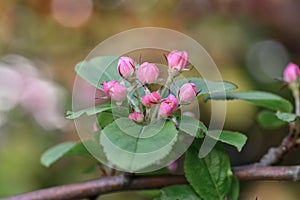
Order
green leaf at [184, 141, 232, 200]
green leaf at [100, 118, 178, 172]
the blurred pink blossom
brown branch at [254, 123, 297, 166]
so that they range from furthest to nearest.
A: 1. the blurred pink blossom
2. brown branch at [254, 123, 297, 166]
3. green leaf at [184, 141, 232, 200]
4. green leaf at [100, 118, 178, 172]

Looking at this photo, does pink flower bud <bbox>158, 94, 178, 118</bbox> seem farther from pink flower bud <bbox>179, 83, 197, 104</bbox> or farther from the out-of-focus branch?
the out-of-focus branch

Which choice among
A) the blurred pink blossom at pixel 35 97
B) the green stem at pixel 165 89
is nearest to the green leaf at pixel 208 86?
the green stem at pixel 165 89

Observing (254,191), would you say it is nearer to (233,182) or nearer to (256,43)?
(256,43)

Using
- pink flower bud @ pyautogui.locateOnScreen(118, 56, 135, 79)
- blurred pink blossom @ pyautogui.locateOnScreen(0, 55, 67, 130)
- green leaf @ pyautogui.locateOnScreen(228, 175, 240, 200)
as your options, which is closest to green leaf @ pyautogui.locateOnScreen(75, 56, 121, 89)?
pink flower bud @ pyautogui.locateOnScreen(118, 56, 135, 79)

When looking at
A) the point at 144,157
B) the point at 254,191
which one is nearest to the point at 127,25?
the point at 254,191

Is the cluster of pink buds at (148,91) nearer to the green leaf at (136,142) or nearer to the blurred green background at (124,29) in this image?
the green leaf at (136,142)
